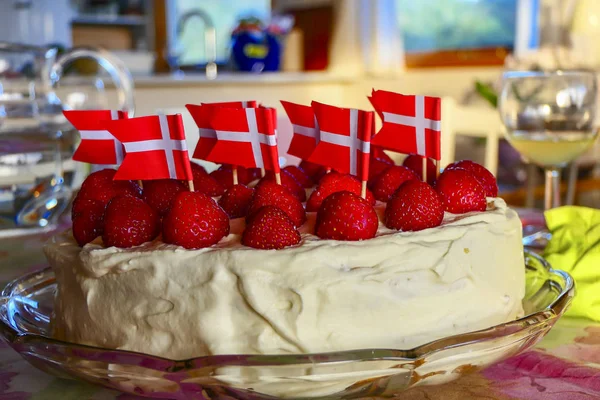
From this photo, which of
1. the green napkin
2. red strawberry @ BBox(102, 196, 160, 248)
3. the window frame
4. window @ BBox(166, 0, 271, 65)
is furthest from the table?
window @ BBox(166, 0, 271, 65)

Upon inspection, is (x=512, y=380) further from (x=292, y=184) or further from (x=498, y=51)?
(x=498, y=51)

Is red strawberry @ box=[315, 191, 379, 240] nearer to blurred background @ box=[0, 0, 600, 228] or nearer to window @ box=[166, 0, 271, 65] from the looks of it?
blurred background @ box=[0, 0, 600, 228]

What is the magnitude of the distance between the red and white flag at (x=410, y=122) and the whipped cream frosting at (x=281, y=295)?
6.3 inches

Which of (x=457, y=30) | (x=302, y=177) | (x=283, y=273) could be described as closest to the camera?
(x=283, y=273)

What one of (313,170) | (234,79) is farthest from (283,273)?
(234,79)

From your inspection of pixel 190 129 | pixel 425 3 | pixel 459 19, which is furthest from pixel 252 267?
pixel 425 3

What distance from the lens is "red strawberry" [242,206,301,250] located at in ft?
2.29

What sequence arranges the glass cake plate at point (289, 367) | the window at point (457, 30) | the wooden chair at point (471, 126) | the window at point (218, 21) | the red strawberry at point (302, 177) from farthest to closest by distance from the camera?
the window at point (218, 21), the window at point (457, 30), the wooden chair at point (471, 126), the red strawberry at point (302, 177), the glass cake plate at point (289, 367)

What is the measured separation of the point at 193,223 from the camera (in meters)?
0.72

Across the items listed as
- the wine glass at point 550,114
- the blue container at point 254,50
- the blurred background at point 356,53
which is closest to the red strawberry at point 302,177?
the wine glass at point 550,114

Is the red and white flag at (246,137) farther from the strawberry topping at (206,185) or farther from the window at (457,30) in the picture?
the window at (457,30)

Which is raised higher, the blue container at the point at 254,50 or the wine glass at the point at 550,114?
the blue container at the point at 254,50

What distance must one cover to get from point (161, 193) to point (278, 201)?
0.18 m

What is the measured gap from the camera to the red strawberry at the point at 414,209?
0.76 meters
